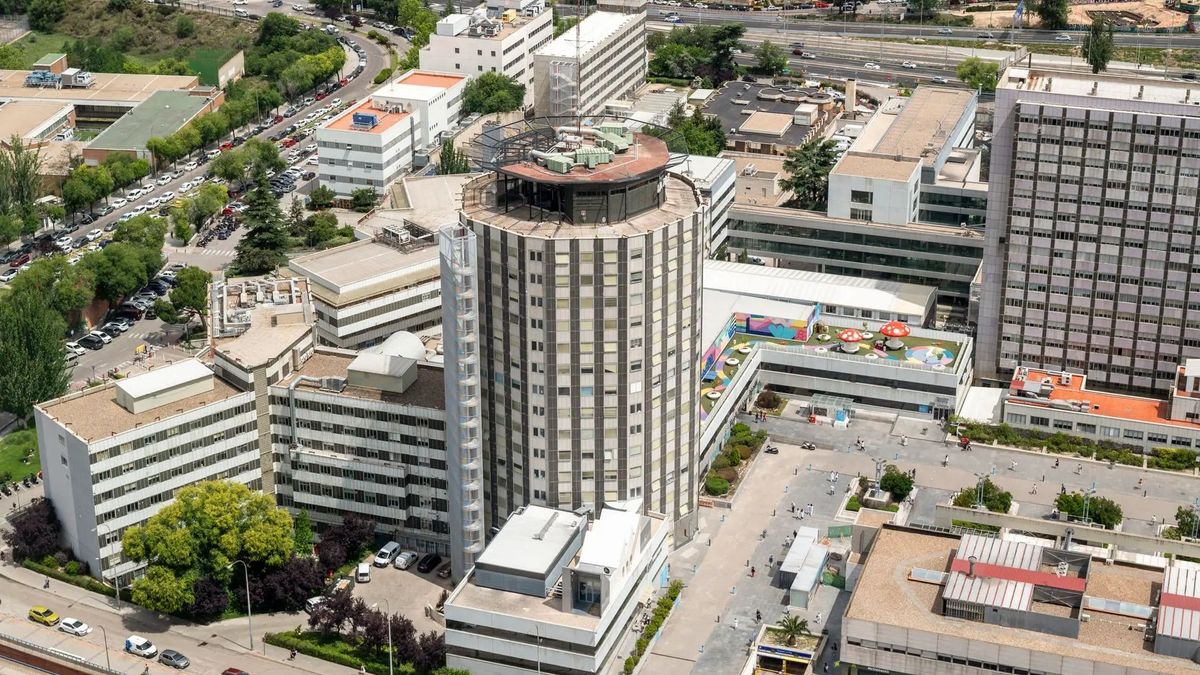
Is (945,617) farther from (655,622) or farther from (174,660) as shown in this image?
(174,660)

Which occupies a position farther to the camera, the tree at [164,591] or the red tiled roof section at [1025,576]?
the tree at [164,591]

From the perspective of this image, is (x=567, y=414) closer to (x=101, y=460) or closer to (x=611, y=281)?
(x=611, y=281)

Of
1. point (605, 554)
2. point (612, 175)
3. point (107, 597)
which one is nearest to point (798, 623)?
point (605, 554)

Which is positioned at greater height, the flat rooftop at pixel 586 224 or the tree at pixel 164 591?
the flat rooftop at pixel 586 224

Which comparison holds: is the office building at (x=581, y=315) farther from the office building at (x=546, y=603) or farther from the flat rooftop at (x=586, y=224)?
the office building at (x=546, y=603)

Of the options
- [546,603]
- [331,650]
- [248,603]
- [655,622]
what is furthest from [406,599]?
[655,622]

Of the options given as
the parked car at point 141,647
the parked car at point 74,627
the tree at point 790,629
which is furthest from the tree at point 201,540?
the tree at point 790,629
